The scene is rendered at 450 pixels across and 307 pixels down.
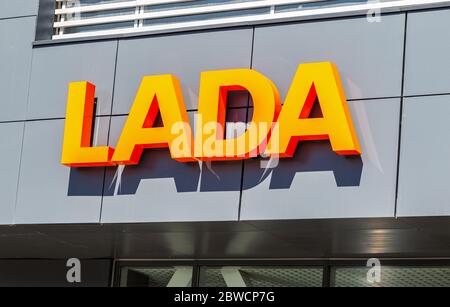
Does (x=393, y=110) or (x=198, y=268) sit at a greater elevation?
(x=393, y=110)

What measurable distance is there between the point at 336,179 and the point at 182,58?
254 centimetres

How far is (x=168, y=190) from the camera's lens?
11.7 meters

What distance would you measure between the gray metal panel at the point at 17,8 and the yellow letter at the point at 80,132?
151 cm

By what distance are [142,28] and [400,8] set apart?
3469mm

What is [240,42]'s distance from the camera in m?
11.9

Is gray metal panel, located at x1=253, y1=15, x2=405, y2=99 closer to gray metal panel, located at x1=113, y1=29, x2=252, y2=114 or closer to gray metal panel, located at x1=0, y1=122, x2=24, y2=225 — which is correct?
gray metal panel, located at x1=113, y1=29, x2=252, y2=114

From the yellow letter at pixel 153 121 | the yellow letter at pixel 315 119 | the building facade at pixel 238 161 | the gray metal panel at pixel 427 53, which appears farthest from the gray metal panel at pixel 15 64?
the gray metal panel at pixel 427 53

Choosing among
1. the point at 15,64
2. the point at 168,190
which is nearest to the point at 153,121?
the point at 168,190

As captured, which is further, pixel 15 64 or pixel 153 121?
pixel 15 64

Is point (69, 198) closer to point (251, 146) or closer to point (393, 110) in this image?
point (251, 146)

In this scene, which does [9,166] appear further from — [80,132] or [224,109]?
[224,109]

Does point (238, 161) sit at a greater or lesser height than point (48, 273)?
greater

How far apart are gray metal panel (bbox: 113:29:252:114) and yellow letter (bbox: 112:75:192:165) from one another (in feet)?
0.78
